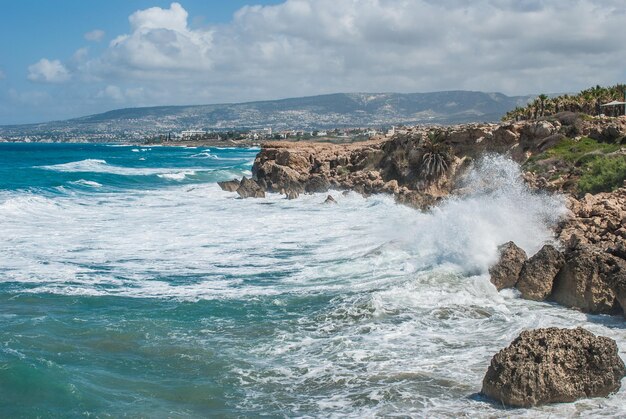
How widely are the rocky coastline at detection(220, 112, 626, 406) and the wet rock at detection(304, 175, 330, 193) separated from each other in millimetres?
60

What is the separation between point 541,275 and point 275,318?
5422 mm

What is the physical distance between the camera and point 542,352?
9258mm

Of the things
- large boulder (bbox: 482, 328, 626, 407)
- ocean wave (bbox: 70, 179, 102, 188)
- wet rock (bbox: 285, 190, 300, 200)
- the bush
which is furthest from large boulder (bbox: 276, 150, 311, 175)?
large boulder (bbox: 482, 328, 626, 407)

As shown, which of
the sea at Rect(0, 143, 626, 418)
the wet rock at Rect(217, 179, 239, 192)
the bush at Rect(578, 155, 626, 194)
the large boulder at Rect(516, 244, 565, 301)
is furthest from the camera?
the wet rock at Rect(217, 179, 239, 192)

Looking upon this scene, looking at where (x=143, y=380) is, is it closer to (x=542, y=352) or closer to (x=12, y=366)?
(x=12, y=366)

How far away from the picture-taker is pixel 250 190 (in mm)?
41219

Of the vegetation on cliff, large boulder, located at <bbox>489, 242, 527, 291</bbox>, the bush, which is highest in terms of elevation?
the vegetation on cliff

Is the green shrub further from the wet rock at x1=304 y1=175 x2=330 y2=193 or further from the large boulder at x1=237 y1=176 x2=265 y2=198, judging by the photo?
the large boulder at x1=237 y1=176 x2=265 y2=198

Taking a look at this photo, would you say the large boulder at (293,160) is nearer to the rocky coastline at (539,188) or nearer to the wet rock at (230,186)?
the rocky coastline at (539,188)

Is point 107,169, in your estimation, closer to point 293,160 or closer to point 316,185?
point 293,160

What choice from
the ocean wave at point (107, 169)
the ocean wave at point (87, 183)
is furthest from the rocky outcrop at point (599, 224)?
the ocean wave at point (107, 169)

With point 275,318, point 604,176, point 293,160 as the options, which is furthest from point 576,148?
point 275,318

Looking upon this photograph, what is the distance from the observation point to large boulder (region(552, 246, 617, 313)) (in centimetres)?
1294

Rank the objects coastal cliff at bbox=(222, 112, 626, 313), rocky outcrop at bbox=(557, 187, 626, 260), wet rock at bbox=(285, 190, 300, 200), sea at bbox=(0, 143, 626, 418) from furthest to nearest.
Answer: wet rock at bbox=(285, 190, 300, 200) < rocky outcrop at bbox=(557, 187, 626, 260) < coastal cliff at bbox=(222, 112, 626, 313) < sea at bbox=(0, 143, 626, 418)
